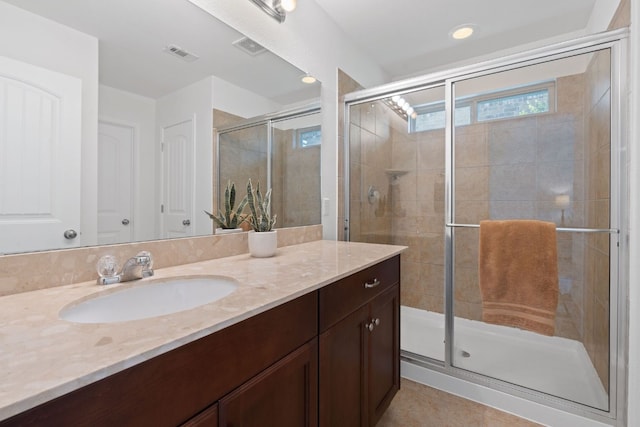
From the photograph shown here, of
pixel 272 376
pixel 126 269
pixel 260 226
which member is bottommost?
pixel 272 376

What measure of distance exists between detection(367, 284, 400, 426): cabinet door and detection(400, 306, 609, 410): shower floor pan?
617 mm

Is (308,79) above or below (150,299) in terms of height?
above

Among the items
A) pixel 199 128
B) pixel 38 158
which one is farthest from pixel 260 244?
pixel 38 158

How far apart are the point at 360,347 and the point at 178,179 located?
3.24 ft

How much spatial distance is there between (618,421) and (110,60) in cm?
259

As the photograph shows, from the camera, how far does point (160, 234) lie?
1076mm

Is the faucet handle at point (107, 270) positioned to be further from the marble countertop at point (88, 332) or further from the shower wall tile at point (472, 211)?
the shower wall tile at point (472, 211)

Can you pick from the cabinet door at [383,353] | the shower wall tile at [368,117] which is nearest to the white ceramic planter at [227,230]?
the cabinet door at [383,353]

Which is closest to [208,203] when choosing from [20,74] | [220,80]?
[220,80]

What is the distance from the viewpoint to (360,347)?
116 cm

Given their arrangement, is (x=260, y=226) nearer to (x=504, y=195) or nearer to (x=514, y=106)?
(x=504, y=195)

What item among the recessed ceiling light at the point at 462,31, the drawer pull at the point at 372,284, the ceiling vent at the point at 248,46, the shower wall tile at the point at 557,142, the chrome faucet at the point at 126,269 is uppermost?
the recessed ceiling light at the point at 462,31

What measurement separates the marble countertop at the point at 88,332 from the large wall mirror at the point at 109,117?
0.21 metres

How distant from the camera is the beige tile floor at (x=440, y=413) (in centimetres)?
150
